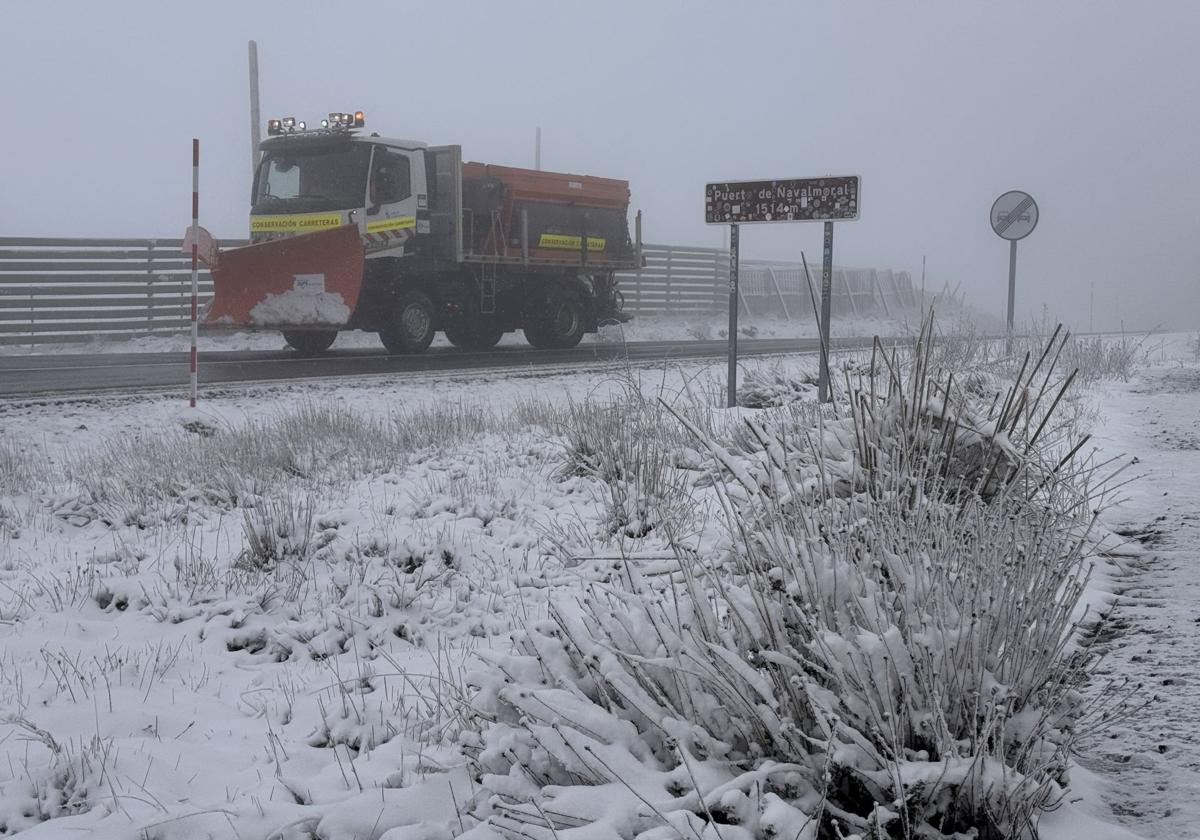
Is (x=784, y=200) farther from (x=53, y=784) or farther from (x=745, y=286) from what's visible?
(x=745, y=286)

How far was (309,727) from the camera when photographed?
10.4 feet

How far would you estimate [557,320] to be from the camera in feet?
56.0

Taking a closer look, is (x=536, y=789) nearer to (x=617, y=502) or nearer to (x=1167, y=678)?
(x=1167, y=678)

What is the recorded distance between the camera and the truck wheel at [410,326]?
1462 centimetres

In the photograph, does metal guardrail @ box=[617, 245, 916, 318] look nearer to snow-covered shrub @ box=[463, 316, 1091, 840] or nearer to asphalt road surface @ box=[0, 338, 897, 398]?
asphalt road surface @ box=[0, 338, 897, 398]

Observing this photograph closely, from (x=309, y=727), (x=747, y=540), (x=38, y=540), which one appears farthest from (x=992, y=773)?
(x=38, y=540)

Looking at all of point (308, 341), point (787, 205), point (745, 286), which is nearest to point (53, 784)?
point (787, 205)

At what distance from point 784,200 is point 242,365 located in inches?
291

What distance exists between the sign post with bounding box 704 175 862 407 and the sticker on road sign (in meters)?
6.43

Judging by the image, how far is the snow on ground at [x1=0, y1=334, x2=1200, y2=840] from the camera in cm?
254

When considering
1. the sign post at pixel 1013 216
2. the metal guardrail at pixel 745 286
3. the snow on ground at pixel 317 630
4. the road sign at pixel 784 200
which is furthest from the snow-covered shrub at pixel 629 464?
the metal guardrail at pixel 745 286

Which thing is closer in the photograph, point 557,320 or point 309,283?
point 309,283

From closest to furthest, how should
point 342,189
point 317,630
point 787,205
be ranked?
point 317,630 → point 787,205 → point 342,189

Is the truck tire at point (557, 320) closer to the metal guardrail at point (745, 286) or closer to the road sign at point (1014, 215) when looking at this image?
the road sign at point (1014, 215)
